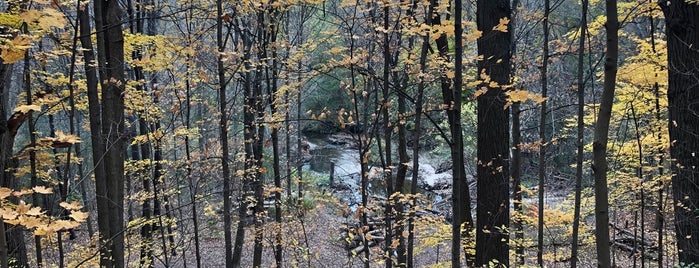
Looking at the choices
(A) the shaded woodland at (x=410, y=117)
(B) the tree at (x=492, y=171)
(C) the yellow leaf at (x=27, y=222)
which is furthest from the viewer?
(B) the tree at (x=492, y=171)

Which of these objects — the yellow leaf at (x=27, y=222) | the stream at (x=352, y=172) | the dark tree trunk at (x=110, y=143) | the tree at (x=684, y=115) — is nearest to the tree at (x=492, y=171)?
the tree at (x=684, y=115)

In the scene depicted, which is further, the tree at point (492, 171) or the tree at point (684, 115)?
the tree at point (492, 171)

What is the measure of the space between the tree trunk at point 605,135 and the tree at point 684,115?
3515 millimetres

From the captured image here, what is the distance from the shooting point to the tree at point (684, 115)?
4.76 meters

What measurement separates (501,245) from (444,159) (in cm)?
1385

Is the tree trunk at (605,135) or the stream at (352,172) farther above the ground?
the tree trunk at (605,135)

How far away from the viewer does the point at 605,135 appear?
197 centimetres

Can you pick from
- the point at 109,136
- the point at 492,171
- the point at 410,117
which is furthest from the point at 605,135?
the point at 109,136

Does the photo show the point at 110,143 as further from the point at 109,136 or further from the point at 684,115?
the point at 684,115

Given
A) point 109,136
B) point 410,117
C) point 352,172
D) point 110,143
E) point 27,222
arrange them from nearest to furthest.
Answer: point 27,222 → point 109,136 → point 110,143 → point 410,117 → point 352,172

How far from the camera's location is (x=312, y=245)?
12.9m

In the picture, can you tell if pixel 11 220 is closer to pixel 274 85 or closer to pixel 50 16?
pixel 50 16

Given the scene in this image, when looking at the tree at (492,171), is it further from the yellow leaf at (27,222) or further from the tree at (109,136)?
the yellow leaf at (27,222)

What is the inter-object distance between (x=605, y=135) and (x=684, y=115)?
390 centimetres
